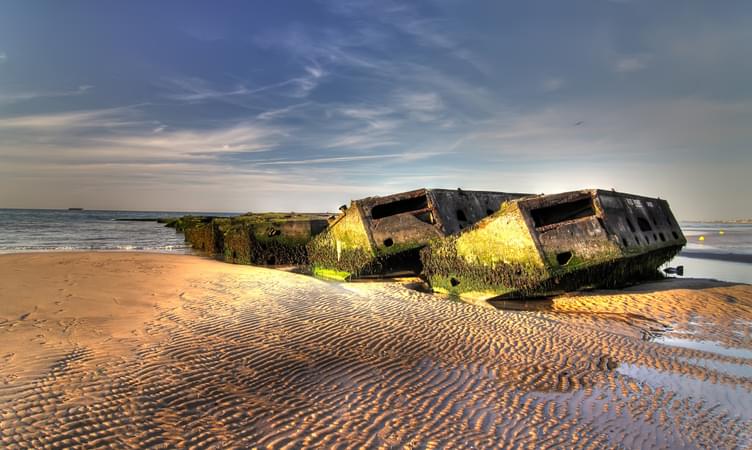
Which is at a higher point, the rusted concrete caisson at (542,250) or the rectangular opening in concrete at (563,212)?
the rectangular opening in concrete at (563,212)

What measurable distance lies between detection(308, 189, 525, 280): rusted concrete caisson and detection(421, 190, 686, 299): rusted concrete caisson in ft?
4.52

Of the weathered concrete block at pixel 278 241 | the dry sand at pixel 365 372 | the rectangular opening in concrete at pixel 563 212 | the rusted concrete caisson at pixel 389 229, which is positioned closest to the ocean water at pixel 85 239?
the weathered concrete block at pixel 278 241

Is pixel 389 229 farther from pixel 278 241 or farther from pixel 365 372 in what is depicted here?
pixel 365 372

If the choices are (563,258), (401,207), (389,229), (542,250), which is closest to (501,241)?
(542,250)

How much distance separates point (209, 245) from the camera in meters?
22.1

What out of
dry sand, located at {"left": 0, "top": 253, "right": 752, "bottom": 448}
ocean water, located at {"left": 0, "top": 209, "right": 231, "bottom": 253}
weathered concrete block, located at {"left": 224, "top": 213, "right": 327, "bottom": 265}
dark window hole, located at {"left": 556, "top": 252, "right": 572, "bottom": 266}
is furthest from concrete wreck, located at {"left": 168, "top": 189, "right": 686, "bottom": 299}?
ocean water, located at {"left": 0, "top": 209, "right": 231, "bottom": 253}

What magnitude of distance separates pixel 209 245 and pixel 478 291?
16487 millimetres

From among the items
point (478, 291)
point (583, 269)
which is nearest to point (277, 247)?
point (478, 291)

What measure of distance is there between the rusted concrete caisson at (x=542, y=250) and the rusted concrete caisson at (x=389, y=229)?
138 centimetres

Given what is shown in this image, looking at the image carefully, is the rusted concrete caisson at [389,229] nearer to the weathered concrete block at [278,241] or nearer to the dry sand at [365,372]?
the dry sand at [365,372]

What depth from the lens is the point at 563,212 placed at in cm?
1120

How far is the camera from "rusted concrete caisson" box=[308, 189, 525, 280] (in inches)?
477

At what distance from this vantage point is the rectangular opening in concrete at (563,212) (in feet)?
35.0

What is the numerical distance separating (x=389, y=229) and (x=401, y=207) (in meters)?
1.51
